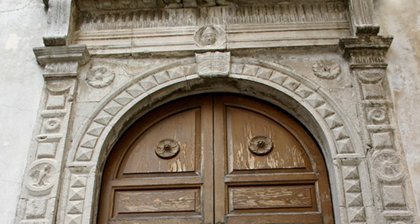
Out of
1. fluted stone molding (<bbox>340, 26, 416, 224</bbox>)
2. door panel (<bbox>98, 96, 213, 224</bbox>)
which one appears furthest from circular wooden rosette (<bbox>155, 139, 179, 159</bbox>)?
fluted stone molding (<bbox>340, 26, 416, 224</bbox>)

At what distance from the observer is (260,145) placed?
178 inches

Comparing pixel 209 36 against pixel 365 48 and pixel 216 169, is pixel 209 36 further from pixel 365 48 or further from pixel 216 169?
pixel 365 48

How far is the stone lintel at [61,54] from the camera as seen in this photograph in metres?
4.75

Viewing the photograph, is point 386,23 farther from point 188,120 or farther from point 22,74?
point 22,74

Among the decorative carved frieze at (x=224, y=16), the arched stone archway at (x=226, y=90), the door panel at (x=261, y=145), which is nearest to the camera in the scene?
the arched stone archway at (x=226, y=90)

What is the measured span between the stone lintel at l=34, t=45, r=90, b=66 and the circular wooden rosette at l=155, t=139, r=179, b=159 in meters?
0.99

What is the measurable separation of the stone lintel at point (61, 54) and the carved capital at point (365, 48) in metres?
2.16

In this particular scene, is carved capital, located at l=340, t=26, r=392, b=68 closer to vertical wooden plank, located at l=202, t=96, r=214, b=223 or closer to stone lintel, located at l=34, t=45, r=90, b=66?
vertical wooden plank, located at l=202, t=96, r=214, b=223

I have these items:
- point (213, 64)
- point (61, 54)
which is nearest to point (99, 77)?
point (61, 54)

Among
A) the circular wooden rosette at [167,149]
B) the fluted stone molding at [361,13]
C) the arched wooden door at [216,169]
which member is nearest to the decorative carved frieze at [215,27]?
the fluted stone molding at [361,13]

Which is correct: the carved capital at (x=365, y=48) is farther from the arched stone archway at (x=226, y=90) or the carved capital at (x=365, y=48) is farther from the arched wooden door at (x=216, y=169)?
the arched wooden door at (x=216, y=169)

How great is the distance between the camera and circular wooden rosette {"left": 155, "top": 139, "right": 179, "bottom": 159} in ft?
14.9

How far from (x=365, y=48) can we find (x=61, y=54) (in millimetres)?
2524

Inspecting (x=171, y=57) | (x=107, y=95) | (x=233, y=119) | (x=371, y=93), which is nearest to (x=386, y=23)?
(x=371, y=93)
